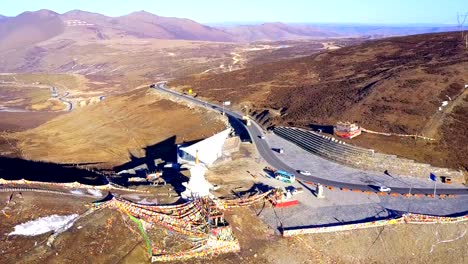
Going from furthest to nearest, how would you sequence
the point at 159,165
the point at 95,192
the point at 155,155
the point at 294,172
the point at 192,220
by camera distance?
the point at 155,155, the point at 159,165, the point at 294,172, the point at 95,192, the point at 192,220

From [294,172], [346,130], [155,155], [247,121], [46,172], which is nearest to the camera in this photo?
[294,172]

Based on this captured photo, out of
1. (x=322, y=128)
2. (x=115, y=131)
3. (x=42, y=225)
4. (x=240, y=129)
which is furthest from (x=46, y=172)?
(x=322, y=128)

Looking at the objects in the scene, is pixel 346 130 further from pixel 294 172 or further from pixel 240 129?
pixel 240 129

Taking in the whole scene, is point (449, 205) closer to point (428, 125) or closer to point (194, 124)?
point (428, 125)

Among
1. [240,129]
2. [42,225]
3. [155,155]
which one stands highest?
[42,225]

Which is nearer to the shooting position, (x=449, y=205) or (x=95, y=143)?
(x=449, y=205)

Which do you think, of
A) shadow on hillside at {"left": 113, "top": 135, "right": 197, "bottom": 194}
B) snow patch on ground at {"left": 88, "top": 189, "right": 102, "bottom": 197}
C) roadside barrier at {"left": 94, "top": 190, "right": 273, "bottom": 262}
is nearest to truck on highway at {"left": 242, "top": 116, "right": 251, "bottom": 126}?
shadow on hillside at {"left": 113, "top": 135, "right": 197, "bottom": 194}

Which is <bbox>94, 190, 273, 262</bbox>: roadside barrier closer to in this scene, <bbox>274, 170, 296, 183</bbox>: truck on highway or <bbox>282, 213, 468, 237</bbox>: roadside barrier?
<bbox>282, 213, 468, 237</bbox>: roadside barrier

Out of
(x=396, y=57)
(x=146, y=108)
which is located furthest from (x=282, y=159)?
(x=396, y=57)
